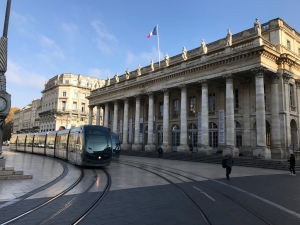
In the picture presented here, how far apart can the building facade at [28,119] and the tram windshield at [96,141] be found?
6948 cm

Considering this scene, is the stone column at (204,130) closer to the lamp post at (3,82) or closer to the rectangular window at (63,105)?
the lamp post at (3,82)

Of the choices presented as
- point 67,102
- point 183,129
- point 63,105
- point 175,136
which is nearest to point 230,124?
point 183,129

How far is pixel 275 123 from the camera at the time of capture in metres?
24.6

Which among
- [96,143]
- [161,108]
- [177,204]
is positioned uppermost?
[161,108]

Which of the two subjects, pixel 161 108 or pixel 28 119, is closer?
pixel 161 108

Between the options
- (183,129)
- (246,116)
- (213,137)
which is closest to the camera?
(246,116)

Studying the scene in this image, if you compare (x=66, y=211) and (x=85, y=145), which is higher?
(x=85, y=145)

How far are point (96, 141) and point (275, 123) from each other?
18650 mm

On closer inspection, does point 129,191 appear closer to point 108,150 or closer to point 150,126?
point 108,150

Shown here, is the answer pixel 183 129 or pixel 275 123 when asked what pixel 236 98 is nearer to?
pixel 275 123

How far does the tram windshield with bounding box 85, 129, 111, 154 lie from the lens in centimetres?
1555

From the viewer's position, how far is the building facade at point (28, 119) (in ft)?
270

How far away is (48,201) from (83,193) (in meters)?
1.46

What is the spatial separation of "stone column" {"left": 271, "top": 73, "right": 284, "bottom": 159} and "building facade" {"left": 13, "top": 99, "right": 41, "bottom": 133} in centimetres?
7192
